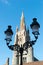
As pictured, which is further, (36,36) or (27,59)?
(27,59)

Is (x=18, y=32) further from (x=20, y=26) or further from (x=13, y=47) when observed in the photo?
(x=13, y=47)

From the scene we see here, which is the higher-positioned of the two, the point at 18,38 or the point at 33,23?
the point at 18,38

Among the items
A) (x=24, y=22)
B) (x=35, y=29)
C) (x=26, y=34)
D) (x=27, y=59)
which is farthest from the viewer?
(x=24, y=22)

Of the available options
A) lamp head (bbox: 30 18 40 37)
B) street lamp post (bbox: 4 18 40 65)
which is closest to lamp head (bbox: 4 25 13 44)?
street lamp post (bbox: 4 18 40 65)

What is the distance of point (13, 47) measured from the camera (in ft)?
34.0

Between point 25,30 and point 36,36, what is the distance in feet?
293

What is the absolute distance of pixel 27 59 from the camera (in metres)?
86.3

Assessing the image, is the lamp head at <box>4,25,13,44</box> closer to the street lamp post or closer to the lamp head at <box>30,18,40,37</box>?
the street lamp post

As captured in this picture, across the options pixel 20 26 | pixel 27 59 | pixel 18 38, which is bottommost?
pixel 27 59

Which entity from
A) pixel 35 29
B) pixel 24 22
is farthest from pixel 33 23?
pixel 24 22

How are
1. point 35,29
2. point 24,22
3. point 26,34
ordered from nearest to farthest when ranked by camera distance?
point 35,29 < point 26,34 < point 24,22

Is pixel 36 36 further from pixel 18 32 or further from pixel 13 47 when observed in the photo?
pixel 18 32

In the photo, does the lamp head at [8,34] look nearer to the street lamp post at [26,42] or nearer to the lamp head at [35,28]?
the street lamp post at [26,42]

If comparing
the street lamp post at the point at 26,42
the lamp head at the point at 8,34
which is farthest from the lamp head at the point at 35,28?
the lamp head at the point at 8,34
